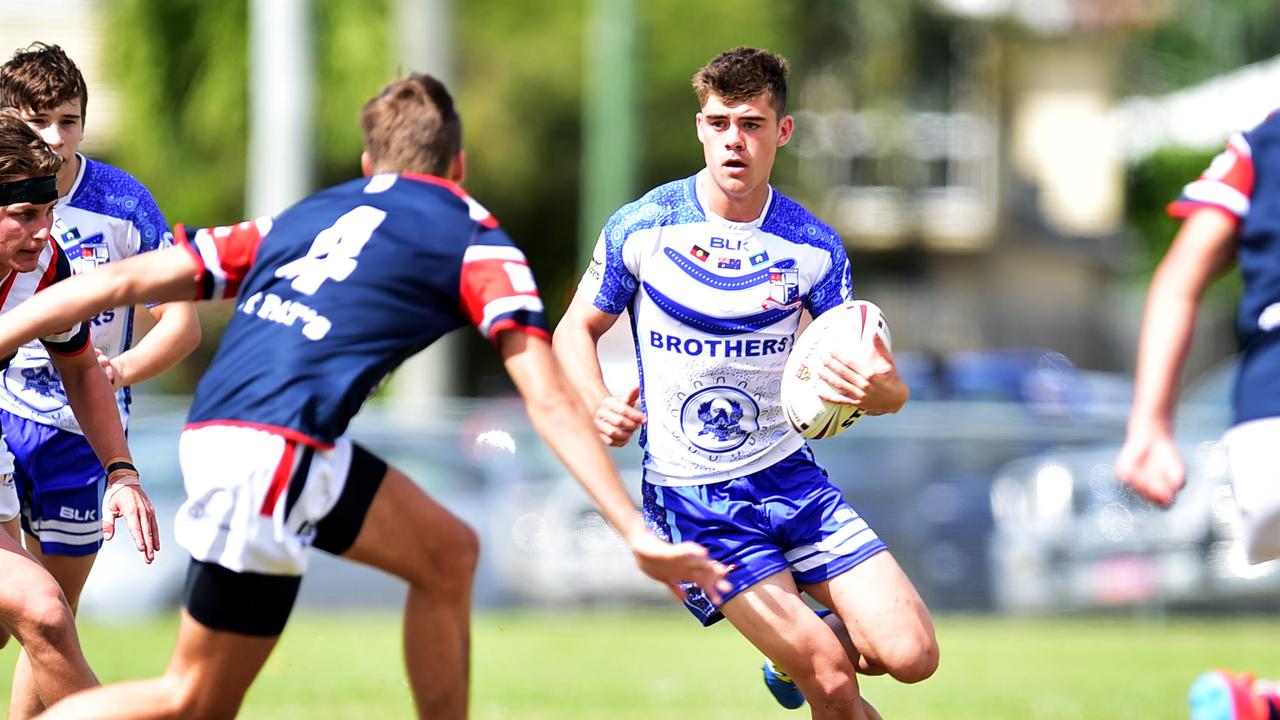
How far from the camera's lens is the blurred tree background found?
27844mm

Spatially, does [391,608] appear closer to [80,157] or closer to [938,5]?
[80,157]

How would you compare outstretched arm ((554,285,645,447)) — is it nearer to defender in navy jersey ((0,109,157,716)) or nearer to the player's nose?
defender in navy jersey ((0,109,157,716))

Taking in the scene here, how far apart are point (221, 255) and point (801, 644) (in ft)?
7.30

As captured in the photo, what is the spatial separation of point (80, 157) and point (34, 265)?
1042mm

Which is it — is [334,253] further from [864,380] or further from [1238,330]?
[1238,330]

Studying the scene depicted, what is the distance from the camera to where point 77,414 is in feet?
18.9

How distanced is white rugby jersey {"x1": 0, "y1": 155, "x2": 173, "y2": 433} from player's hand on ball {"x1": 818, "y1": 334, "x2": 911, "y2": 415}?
103 inches

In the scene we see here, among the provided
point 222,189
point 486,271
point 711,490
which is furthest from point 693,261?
point 222,189

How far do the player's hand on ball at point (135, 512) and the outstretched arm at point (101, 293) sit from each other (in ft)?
2.67

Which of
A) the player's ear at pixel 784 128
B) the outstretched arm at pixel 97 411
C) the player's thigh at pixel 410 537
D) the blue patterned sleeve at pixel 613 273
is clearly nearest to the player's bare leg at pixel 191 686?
the player's thigh at pixel 410 537

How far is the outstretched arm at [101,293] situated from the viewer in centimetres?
479

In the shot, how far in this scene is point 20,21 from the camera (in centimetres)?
3322

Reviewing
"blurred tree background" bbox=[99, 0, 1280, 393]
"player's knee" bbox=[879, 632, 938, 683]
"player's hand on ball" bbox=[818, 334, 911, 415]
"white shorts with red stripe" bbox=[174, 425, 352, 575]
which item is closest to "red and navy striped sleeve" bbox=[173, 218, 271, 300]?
"white shorts with red stripe" bbox=[174, 425, 352, 575]

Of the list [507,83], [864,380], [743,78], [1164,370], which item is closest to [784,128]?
[743,78]
